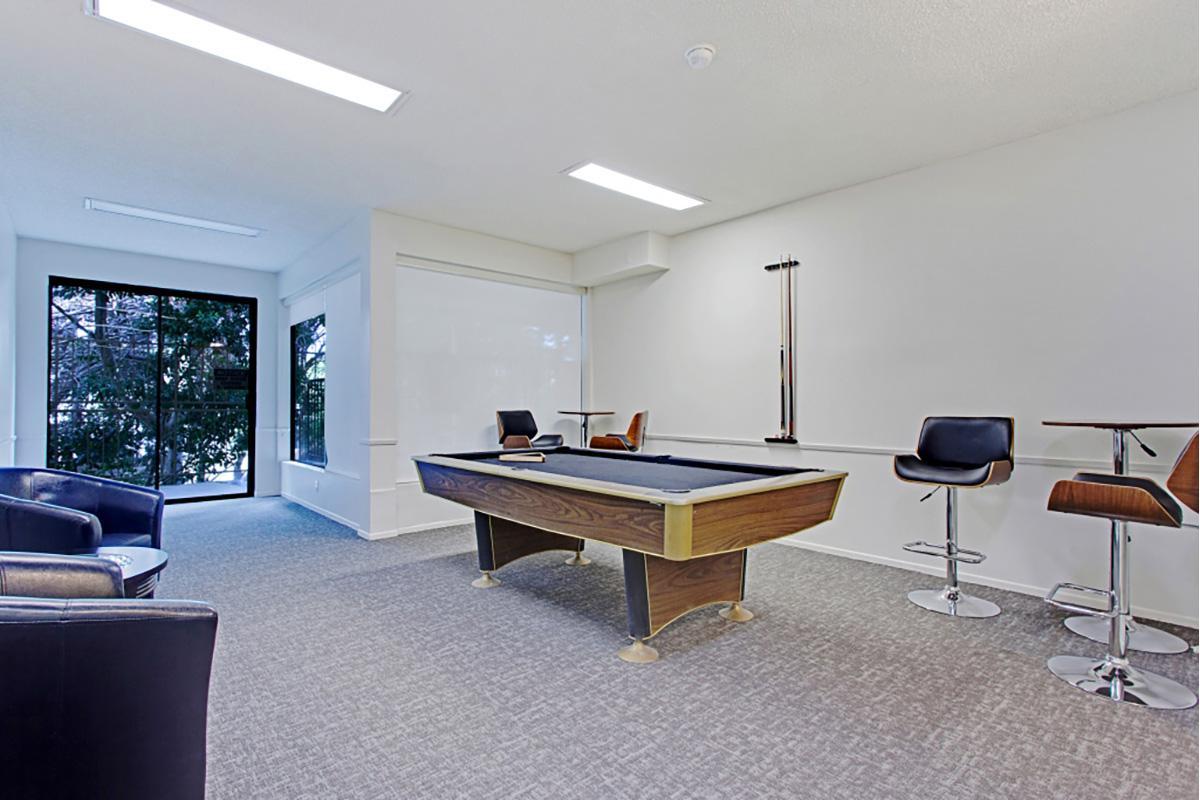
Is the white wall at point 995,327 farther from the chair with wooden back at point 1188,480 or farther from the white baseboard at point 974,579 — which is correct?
the chair with wooden back at point 1188,480

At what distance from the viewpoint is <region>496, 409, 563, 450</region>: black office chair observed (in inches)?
219

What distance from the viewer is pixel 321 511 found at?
5867 mm

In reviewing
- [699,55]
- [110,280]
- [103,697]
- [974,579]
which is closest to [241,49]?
[699,55]

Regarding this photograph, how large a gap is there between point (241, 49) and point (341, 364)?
10.7ft

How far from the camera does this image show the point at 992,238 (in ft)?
11.9

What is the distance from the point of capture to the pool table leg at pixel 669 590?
2.61 metres

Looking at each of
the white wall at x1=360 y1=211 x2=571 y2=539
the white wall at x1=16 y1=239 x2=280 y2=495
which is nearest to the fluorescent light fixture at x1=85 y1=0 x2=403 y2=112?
the white wall at x1=360 y1=211 x2=571 y2=539

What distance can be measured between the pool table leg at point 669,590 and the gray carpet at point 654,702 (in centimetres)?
13

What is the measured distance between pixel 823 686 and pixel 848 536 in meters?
2.24

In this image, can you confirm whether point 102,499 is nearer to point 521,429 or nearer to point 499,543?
point 499,543

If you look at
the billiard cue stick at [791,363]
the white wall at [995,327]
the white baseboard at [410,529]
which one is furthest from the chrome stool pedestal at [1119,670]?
the white baseboard at [410,529]

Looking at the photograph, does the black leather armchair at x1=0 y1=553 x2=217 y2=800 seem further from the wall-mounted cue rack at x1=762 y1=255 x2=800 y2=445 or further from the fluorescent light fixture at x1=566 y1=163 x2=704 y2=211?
the wall-mounted cue rack at x1=762 y1=255 x2=800 y2=445

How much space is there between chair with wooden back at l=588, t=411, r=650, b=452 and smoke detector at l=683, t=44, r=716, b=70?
3319 millimetres

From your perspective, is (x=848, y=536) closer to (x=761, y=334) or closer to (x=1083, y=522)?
(x=1083, y=522)
